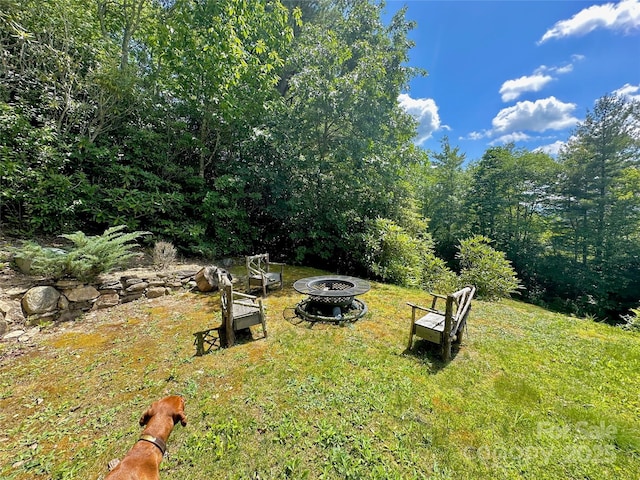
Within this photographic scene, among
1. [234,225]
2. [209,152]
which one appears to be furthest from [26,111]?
[234,225]

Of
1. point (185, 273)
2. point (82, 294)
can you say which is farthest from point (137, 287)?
point (185, 273)

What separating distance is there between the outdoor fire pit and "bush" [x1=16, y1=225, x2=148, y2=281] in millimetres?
3505

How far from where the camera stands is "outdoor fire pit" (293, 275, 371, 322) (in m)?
4.45

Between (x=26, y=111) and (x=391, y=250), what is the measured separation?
1015cm

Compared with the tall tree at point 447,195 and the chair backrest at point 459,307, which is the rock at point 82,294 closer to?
the chair backrest at point 459,307

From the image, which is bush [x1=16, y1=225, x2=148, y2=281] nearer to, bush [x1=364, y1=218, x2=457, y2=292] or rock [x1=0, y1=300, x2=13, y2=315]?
rock [x1=0, y1=300, x2=13, y2=315]

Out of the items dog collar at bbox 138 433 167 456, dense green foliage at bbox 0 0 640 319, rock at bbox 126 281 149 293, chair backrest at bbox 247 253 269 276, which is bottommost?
dog collar at bbox 138 433 167 456

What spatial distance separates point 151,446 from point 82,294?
4015 mm

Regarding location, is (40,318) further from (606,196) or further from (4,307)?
(606,196)

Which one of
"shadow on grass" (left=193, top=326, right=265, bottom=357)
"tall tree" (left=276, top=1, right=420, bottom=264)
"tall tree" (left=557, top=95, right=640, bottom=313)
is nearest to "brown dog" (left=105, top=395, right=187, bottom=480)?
"shadow on grass" (left=193, top=326, right=265, bottom=357)

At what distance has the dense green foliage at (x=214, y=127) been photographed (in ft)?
17.3

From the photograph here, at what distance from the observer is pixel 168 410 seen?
1.96 metres

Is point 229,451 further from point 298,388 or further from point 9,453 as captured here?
point 9,453

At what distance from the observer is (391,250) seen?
8531 mm
